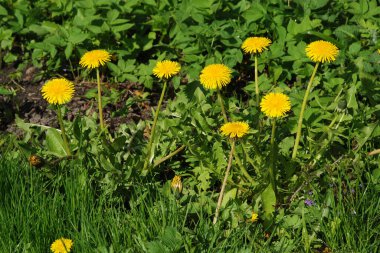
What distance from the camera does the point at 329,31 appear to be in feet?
12.8

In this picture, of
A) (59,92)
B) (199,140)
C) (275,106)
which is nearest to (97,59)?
(59,92)

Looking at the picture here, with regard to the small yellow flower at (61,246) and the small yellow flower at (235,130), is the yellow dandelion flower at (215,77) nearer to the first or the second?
the small yellow flower at (235,130)

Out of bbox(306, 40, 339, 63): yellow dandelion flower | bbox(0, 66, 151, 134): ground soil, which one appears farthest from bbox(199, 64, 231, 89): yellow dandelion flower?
bbox(0, 66, 151, 134): ground soil

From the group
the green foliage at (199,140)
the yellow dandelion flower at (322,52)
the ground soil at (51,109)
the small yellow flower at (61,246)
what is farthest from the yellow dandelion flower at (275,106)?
the ground soil at (51,109)

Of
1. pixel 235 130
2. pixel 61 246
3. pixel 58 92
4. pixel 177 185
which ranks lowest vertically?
pixel 61 246

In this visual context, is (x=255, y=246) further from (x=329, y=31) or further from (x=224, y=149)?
(x=329, y=31)

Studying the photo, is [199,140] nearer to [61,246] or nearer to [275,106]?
[275,106]

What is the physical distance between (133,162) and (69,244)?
0.62 m

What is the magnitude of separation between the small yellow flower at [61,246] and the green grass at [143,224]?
0.15 ft

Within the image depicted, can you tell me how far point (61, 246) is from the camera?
261 centimetres

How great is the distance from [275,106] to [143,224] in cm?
64

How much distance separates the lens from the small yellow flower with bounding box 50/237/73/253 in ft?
8.52

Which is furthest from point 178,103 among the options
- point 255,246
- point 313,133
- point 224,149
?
point 255,246

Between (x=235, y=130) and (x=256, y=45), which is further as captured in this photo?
(x=256, y=45)
